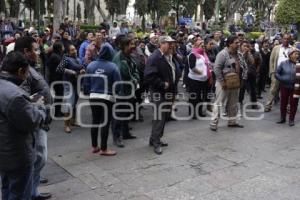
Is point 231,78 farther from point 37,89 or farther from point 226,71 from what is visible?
point 37,89

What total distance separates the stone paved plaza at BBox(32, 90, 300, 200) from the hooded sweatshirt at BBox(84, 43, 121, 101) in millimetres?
967

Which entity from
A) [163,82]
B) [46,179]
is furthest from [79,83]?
[46,179]

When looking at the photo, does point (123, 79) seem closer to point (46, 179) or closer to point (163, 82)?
point (163, 82)

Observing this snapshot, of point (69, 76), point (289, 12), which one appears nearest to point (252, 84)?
point (69, 76)

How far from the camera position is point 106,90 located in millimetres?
6359

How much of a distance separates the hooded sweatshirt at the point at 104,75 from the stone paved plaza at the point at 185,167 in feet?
3.17

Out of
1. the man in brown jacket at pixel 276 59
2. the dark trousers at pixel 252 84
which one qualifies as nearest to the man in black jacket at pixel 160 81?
the man in brown jacket at pixel 276 59

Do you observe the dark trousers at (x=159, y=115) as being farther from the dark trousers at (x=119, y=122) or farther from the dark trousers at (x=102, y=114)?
the dark trousers at (x=102, y=114)

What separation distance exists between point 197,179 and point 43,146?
2056 millimetres

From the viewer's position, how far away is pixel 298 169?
20.3 feet

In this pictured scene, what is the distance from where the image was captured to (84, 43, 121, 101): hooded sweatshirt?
635 cm

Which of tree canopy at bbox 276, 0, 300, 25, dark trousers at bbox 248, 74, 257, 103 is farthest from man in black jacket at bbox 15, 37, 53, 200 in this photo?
tree canopy at bbox 276, 0, 300, 25

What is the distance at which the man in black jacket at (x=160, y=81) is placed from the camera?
670cm

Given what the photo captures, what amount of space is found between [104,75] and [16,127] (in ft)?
9.15
